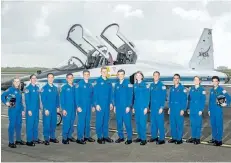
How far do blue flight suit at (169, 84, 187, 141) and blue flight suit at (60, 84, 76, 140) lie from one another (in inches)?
81.0

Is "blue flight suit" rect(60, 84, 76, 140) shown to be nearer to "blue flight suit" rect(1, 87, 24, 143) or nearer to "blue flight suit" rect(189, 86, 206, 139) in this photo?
"blue flight suit" rect(1, 87, 24, 143)

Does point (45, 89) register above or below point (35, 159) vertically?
above

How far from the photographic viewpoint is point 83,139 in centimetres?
699

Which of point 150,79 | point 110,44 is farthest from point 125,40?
point 150,79

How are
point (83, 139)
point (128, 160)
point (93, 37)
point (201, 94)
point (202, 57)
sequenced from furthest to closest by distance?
point (202, 57), point (93, 37), point (83, 139), point (201, 94), point (128, 160)

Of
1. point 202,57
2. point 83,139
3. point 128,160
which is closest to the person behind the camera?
point 128,160

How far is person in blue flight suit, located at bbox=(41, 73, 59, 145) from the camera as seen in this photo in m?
6.62

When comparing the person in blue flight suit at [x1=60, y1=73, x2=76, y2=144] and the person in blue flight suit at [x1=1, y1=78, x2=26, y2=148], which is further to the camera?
the person in blue flight suit at [x1=60, y1=73, x2=76, y2=144]

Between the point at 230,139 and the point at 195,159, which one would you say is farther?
the point at 230,139

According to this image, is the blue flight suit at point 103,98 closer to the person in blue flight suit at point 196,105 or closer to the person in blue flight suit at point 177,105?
the person in blue flight suit at point 177,105

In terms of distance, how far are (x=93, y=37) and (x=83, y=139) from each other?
3.81m

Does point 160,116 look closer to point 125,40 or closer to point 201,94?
point 201,94

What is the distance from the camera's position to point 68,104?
6727 millimetres

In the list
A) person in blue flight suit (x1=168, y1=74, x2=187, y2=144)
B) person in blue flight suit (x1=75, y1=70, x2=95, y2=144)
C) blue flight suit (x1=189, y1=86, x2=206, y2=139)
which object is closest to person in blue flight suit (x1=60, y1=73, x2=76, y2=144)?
person in blue flight suit (x1=75, y1=70, x2=95, y2=144)
